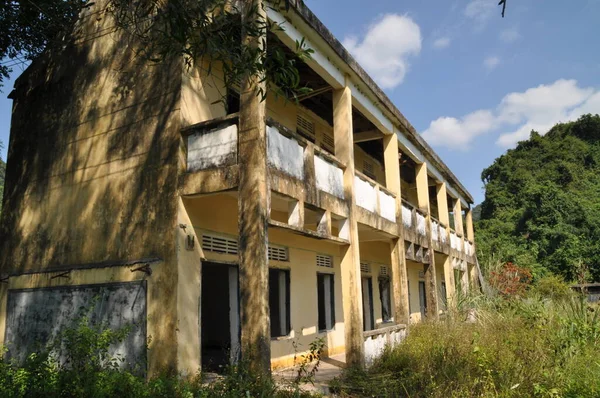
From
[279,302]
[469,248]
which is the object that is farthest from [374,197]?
[469,248]

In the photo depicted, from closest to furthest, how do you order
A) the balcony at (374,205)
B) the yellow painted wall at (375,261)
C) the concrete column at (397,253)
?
the balcony at (374,205) → the concrete column at (397,253) → the yellow painted wall at (375,261)

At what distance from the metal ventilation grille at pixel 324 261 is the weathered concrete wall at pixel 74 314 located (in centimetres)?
514

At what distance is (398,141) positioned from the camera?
510 inches

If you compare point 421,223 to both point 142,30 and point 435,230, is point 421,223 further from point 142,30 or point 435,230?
point 142,30

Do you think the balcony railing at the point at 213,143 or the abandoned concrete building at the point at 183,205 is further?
the balcony railing at the point at 213,143

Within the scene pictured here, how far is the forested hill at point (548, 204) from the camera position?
25.2 m

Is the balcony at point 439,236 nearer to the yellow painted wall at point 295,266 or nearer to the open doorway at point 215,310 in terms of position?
the yellow painted wall at point 295,266

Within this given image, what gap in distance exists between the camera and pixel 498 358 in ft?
23.8

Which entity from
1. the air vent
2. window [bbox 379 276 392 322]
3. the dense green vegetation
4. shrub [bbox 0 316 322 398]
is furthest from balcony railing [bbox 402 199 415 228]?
shrub [bbox 0 316 322 398]

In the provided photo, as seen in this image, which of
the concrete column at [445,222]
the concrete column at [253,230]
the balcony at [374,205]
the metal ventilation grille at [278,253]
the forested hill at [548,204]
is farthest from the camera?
the forested hill at [548,204]

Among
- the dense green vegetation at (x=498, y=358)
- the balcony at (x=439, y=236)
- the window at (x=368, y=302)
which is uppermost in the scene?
the balcony at (x=439, y=236)

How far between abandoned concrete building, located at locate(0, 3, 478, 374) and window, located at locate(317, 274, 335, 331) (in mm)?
45

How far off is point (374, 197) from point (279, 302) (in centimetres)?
309

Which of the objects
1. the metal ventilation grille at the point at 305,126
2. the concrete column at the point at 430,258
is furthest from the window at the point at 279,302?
the concrete column at the point at 430,258
